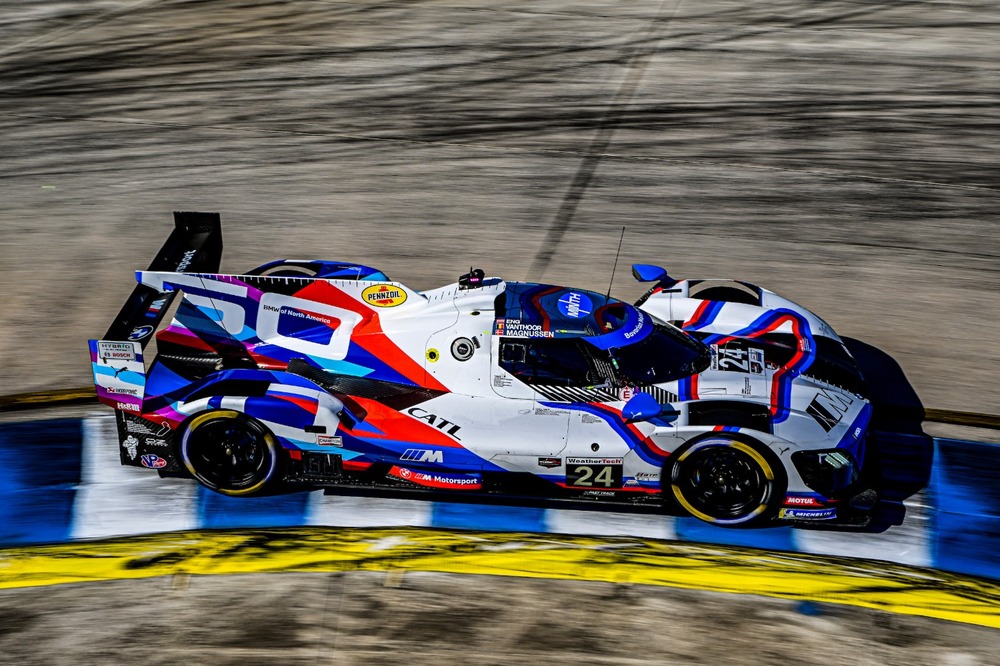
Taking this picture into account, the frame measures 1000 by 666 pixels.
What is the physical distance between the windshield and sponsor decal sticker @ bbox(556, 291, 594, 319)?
16.5 inches

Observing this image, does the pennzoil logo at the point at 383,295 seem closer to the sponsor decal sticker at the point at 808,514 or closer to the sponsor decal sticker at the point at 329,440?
the sponsor decal sticker at the point at 329,440

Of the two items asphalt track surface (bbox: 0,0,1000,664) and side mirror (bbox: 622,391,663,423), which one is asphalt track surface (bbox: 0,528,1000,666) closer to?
asphalt track surface (bbox: 0,0,1000,664)

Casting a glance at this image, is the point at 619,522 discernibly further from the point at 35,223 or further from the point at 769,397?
the point at 35,223

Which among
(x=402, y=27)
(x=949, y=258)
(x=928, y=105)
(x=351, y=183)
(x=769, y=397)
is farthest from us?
(x=402, y=27)

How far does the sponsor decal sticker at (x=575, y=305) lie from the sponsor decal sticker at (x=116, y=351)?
325cm

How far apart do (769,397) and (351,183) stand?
7.89 metres

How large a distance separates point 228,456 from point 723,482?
374cm

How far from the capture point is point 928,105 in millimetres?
15469

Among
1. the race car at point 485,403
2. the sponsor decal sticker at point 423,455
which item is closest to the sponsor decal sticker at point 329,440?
the race car at point 485,403

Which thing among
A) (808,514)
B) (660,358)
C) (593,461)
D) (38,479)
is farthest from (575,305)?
(38,479)

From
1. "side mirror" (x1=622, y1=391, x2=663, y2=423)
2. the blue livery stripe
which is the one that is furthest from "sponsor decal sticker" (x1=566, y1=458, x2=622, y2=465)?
the blue livery stripe

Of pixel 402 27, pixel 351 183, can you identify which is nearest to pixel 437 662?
pixel 351 183

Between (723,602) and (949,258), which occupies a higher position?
(949,258)

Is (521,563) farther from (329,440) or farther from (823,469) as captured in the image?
(823,469)
